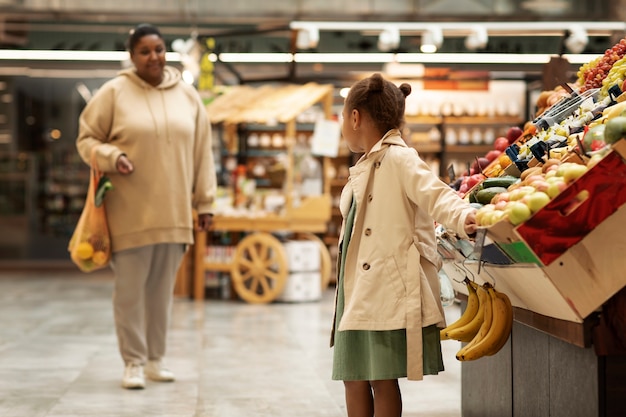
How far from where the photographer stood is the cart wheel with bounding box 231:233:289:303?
949 cm

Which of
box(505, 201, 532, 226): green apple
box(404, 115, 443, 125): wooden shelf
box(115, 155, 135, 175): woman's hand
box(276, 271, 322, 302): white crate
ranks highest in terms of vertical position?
box(404, 115, 443, 125): wooden shelf

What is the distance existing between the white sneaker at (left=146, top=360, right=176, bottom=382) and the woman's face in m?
1.49

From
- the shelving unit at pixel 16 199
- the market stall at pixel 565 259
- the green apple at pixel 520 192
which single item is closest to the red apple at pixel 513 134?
the market stall at pixel 565 259

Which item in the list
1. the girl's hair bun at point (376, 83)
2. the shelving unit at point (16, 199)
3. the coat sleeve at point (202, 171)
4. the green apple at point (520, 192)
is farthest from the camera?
the shelving unit at point (16, 199)

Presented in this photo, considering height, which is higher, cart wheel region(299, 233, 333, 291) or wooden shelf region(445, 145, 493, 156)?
wooden shelf region(445, 145, 493, 156)

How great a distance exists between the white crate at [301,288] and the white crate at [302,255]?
0.20ft

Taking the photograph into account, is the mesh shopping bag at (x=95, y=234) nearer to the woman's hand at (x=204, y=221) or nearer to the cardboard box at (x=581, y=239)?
the woman's hand at (x=204, y=221)

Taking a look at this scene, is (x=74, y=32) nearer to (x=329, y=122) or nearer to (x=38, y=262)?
(x=38, y=262)

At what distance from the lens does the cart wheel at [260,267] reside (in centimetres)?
949

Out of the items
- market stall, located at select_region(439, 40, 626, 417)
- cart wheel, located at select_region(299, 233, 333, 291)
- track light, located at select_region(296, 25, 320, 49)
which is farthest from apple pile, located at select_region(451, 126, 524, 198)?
track light, located at select_region(296, 25, 320, 49)

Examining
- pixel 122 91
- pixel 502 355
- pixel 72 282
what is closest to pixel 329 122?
pixel 72 282

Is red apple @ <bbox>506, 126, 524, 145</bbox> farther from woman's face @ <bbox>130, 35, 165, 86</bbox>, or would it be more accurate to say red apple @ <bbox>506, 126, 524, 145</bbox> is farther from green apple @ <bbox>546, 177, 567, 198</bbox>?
woman's face @ <bbox>130, 35, 165, 86</bbox>

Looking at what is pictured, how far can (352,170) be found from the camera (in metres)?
3.10

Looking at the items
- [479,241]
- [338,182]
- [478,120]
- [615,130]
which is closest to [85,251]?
[479,241]
